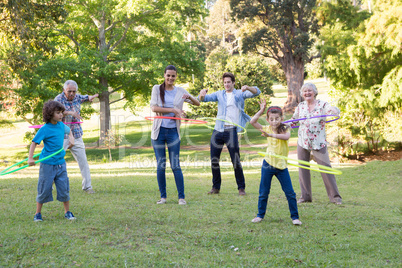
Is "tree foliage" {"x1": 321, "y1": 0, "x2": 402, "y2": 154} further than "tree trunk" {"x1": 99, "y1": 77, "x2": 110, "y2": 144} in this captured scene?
No

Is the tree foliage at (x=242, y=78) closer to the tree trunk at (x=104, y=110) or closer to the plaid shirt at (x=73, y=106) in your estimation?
the tree trunk at (x=104, y=110)

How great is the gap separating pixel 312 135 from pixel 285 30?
93.8 feet

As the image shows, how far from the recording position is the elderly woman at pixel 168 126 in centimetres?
650

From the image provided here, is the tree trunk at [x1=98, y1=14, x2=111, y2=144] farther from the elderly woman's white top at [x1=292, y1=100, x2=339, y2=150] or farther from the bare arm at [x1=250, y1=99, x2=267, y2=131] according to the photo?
the bare arm at [x1=250, y1=99, x2=267, y2=131]

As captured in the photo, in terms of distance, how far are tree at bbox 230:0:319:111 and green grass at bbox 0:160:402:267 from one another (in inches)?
1061

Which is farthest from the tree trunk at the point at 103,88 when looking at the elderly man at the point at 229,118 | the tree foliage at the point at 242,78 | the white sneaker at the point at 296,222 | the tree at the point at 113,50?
the white sneaker at the point at 296,222

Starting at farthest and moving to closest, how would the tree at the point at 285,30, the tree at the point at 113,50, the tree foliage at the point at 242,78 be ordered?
the tree at the point at 285,30 → the tree foliage at the point at 242,78 → the tree at the point at 113,50

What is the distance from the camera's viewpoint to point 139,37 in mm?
28312

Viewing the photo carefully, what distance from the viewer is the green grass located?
3852mm

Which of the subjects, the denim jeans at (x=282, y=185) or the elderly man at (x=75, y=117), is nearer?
the denim jeans at (x=282, y=185)

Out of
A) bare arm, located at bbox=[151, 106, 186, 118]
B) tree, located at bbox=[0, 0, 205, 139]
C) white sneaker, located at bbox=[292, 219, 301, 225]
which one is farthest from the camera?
tree, located at bbox=[0, 0, 205, 139]

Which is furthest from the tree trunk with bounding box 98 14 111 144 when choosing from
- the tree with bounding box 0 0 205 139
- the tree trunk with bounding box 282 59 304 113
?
the tree trunk with bounding box 282 59 304 113

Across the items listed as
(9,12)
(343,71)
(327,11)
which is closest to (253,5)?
(327,11)

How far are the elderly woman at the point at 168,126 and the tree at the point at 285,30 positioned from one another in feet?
88.5
